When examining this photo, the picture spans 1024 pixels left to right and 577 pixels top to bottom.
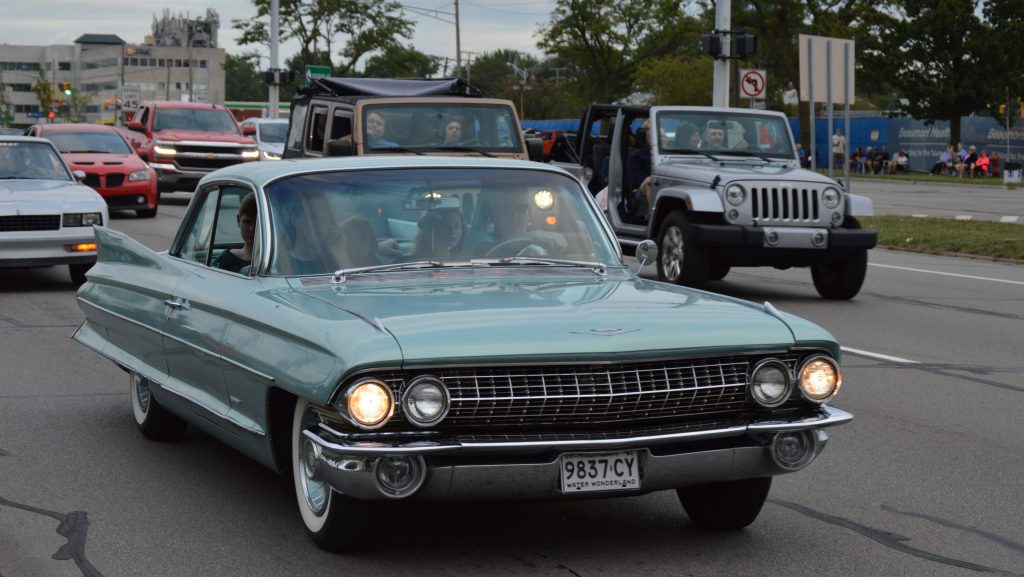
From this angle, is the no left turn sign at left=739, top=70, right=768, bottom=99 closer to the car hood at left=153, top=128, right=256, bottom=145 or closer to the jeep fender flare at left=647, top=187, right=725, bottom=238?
the car hood at left=153, top=128, right=256, bottom=145

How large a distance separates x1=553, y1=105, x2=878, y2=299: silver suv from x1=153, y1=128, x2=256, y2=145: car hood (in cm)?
1529

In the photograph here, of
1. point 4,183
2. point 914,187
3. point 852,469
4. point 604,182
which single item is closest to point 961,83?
point 914,187

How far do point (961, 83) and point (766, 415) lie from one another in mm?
59778

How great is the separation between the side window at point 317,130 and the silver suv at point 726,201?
3.04m

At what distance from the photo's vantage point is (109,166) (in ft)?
81.3

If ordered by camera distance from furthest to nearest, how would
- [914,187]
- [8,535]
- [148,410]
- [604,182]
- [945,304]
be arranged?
1. [914,187]
2. [604,182]
3. [945,304]
4. [148,410]
5. [8,535]

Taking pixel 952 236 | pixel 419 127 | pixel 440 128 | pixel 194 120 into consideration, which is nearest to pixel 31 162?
pixel 419 127

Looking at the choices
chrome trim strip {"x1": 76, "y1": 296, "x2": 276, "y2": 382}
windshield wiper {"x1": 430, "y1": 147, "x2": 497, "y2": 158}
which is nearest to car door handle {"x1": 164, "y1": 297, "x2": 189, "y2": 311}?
chrome trim strip {"x1": 76, "y1": 296, "x2": 276, "y2": 382}

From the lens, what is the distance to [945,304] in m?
14.7

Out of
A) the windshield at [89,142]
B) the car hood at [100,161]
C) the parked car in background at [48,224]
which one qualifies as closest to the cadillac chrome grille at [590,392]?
the parked car in background at [48,224]

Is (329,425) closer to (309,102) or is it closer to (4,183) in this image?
(4,183)

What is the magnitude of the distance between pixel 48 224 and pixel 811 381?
11.1m

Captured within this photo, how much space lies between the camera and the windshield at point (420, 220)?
6.10 metres

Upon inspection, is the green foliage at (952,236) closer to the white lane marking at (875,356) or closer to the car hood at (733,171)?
the car hood at (733,171)
